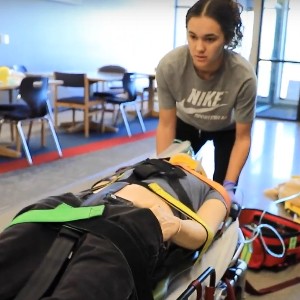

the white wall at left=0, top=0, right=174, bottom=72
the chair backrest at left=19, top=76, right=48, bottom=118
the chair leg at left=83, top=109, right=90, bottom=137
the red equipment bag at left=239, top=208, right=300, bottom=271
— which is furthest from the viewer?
the white wall at left=0, top=0, right=174, bottom=72

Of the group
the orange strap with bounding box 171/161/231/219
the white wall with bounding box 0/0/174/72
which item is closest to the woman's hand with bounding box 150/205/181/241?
the orange strap with bounding box 171/161/231/219

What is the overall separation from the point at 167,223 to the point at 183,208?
0.53ft

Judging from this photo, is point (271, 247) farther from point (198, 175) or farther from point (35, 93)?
point (35, 93)

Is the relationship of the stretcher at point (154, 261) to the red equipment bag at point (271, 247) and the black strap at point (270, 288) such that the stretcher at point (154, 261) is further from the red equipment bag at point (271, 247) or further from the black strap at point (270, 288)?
the red equipment bag at point (271, 247)

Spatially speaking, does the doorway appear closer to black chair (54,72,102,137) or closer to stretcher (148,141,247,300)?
black chair (54,72,102,137)

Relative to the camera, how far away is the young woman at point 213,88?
1.51m

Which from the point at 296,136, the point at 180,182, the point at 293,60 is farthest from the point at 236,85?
the point at 293,60

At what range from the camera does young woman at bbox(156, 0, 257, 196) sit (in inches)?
59.4

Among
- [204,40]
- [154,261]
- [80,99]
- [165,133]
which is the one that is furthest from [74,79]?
[154,261]

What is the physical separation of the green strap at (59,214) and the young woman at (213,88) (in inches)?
30.5

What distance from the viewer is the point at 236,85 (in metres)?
1.66

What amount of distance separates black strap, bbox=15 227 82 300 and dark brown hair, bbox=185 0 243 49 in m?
0.92

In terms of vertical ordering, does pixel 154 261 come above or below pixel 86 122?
above

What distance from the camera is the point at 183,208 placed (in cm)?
121
